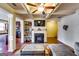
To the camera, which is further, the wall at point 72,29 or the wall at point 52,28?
the wall at point 52,28

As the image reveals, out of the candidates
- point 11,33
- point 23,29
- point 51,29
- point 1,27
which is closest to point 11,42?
point 11,33

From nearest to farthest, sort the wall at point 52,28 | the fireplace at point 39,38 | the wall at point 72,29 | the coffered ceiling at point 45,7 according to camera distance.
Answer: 1. the coffered ceiling at point 45,7
2. the wall at point 72,29
3. the fireplace at point 39,38
4. the wall at point 52,28

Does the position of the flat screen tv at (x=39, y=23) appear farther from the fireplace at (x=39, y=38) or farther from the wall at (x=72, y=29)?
the wall at (x=72, y=29)

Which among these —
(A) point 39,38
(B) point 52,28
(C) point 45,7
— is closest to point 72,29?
(C) point 45,7

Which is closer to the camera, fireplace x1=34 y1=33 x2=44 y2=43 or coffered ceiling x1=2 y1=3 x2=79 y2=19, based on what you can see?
coffered ceiling x1=2 y1=3 x2=79 y2=19

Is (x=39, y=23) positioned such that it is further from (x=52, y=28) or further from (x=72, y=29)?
(x=52, y=28)

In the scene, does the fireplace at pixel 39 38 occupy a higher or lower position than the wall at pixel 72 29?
lower

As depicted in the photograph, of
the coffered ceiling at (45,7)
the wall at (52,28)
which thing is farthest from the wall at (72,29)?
the wall at (52,28)

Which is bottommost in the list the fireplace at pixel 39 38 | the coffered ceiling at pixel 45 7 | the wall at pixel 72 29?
the fireplace at pixel 39 38

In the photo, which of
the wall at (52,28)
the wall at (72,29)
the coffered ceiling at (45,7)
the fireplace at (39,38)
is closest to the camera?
the coffered ceiling at (45,7)

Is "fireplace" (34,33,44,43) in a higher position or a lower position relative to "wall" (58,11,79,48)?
lower

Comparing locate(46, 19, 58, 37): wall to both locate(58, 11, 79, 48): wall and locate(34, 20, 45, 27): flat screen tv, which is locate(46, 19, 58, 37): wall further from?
locate(58, 11, 79, 48): wall

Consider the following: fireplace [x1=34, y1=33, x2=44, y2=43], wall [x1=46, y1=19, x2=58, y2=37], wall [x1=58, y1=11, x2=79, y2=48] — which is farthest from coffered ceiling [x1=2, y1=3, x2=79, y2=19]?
wall [x1=46, y1=19, x2=58, y2=37]

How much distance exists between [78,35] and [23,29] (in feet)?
19.2
